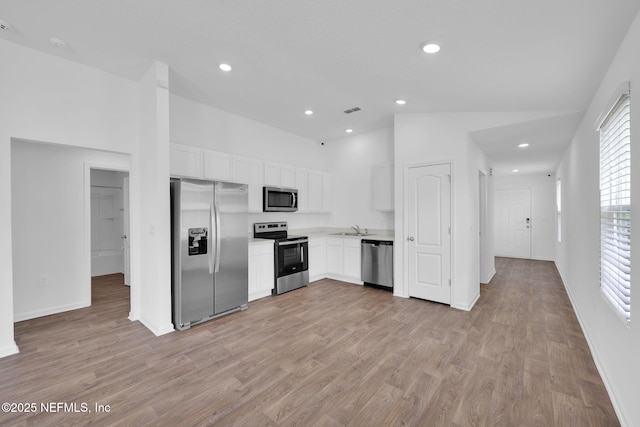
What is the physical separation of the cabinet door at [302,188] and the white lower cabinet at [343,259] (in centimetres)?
81

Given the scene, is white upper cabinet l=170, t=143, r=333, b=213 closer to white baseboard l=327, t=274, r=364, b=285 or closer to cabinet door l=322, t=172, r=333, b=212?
cabinet door l=322, t=172, r=333, b=212

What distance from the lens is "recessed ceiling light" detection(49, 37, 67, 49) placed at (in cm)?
267

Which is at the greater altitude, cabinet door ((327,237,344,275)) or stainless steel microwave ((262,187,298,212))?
stainless steel microwave ((262,187,298,212))

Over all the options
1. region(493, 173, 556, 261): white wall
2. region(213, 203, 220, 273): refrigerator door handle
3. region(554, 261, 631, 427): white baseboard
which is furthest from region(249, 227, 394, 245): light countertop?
region(493, 173, 556, 261): white wall

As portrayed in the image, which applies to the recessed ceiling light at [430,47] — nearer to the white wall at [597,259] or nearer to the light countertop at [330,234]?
the white wall at [597,259]

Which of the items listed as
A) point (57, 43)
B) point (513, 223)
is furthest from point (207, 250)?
point (513, 223)

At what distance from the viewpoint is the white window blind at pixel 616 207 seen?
72.4 inches

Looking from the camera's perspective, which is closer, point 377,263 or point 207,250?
point 207,250

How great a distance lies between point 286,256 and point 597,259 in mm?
3796

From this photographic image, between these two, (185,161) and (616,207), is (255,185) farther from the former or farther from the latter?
(616,207)

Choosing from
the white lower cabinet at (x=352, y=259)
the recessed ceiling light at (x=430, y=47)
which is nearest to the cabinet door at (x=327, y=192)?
the white lower cabinet at (x=352, y=259)

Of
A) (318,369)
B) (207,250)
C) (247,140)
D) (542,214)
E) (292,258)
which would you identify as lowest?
(318,369)

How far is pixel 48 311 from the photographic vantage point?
3.74 metres

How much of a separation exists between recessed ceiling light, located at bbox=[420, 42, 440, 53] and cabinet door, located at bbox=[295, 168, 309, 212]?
3.41m
